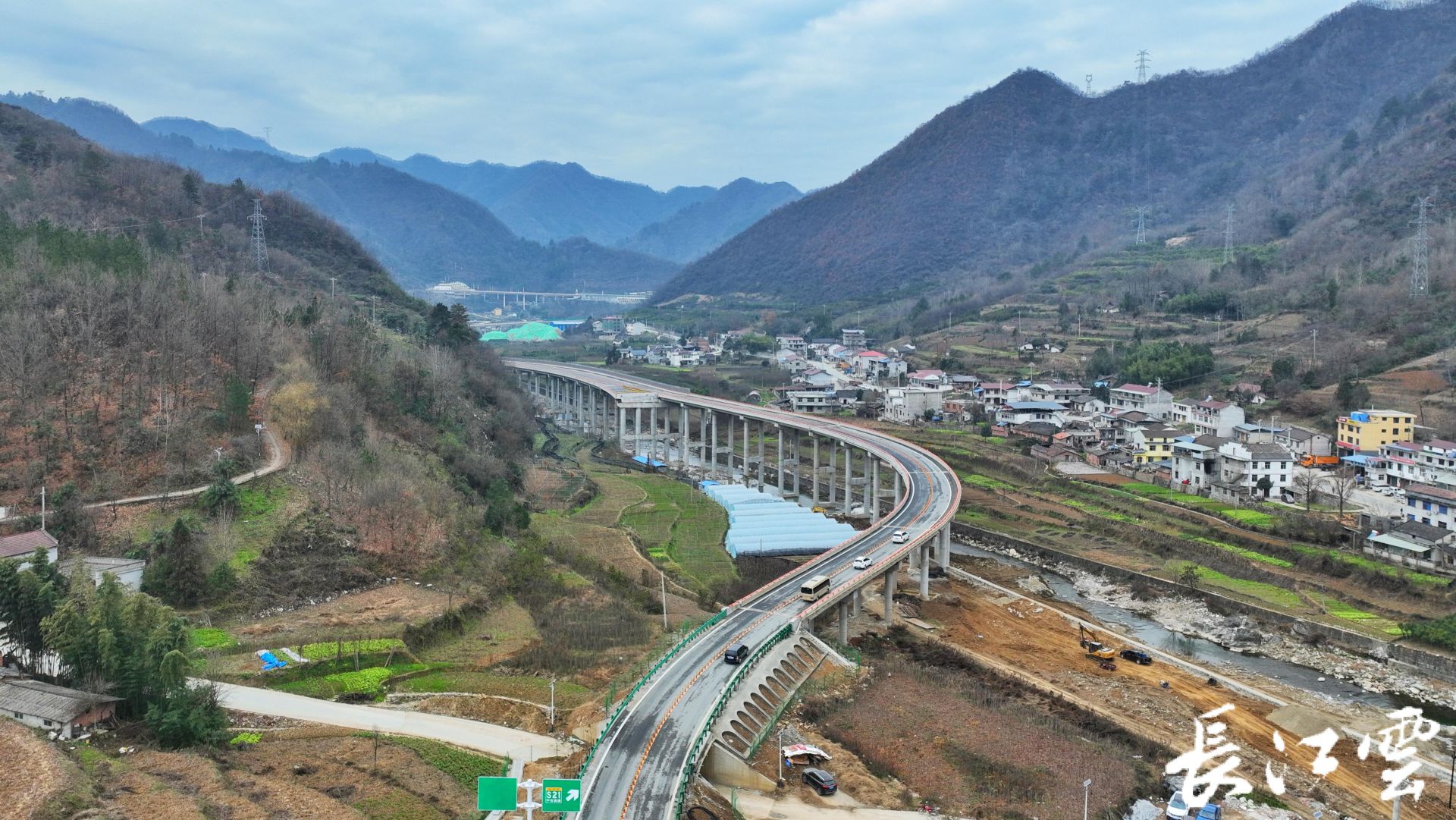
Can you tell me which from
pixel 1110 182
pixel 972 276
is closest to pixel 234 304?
pixel 972 276

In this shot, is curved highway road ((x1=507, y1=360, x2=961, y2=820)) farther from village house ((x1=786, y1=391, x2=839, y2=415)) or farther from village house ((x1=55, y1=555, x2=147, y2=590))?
village house ((x1=786, y1=391, x2=839, y2=415))

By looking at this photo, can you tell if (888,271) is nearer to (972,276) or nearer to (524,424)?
(972,276)

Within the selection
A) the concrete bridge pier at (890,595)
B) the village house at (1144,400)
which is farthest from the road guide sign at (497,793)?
the village house at (1144,400)

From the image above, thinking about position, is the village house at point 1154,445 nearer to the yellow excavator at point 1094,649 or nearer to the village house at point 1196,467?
the village house at point 1196,467

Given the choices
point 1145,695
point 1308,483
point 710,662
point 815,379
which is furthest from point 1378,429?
point 815,379

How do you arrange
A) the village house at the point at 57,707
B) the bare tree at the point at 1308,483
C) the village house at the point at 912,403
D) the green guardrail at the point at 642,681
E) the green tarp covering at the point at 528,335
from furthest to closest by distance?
the green tarp covering at the point at 528,335 < the village house at the point at 912,403 < the bare tree at the point at 1308,483 < the green guardrail at the point at 642,681 < the village house at the point at 57,707

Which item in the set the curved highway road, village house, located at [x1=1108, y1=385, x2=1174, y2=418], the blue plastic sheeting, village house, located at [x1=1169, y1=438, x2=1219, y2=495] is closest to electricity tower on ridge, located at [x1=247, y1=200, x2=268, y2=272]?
the blue plastic sheeting

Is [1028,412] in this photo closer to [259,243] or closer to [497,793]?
[259,243]
